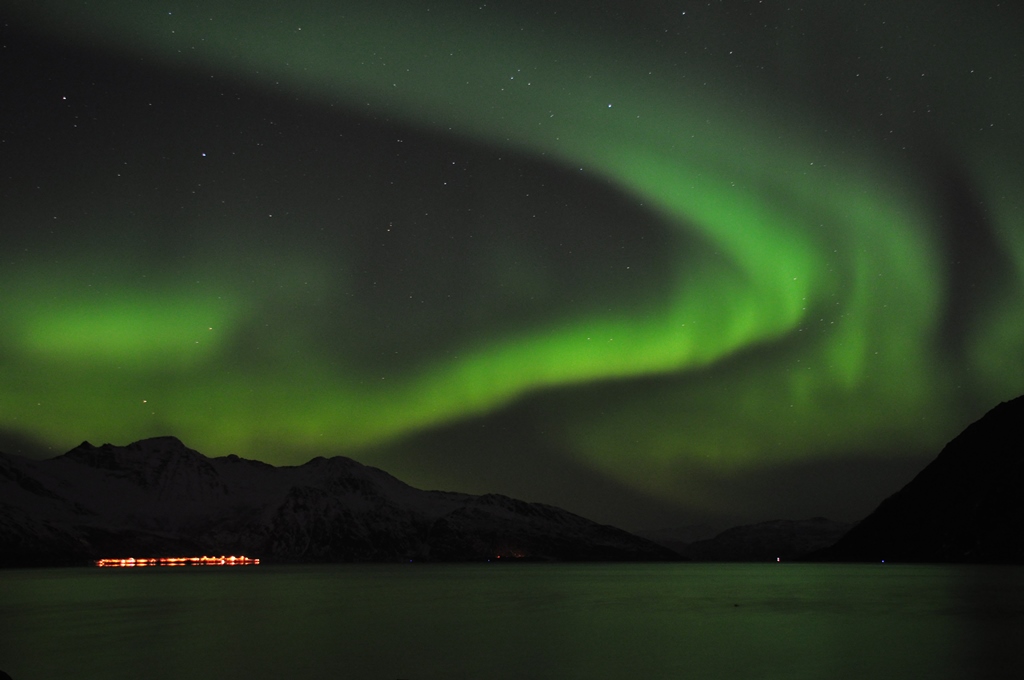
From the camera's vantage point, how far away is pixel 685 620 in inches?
2657

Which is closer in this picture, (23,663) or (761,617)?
(23,663)

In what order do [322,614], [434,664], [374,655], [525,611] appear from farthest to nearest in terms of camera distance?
1. [525,611]
2. [322,614]
3. [374,655]
4. [434,664]

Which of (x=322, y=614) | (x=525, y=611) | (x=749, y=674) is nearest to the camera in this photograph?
(x=749, y=674)

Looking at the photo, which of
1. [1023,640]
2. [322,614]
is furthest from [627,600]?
[1023,640]

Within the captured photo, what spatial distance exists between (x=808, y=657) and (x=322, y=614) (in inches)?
1738

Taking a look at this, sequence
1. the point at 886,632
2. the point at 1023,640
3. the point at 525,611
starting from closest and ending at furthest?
the point at 1023,640 < the point at 886,632 < the point at 525,611

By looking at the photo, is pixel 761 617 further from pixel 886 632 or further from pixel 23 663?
pixel 23 663

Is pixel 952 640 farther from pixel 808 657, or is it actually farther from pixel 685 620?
pixel 685 620

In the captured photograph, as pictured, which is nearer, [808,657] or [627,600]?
[808,657]

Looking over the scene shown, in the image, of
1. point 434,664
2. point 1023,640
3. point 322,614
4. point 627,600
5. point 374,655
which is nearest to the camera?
point 434,664

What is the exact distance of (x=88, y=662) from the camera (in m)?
42.0

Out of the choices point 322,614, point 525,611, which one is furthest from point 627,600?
point 322,614

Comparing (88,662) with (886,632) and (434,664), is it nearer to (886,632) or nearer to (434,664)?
(434,664)

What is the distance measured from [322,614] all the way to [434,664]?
36830mm
